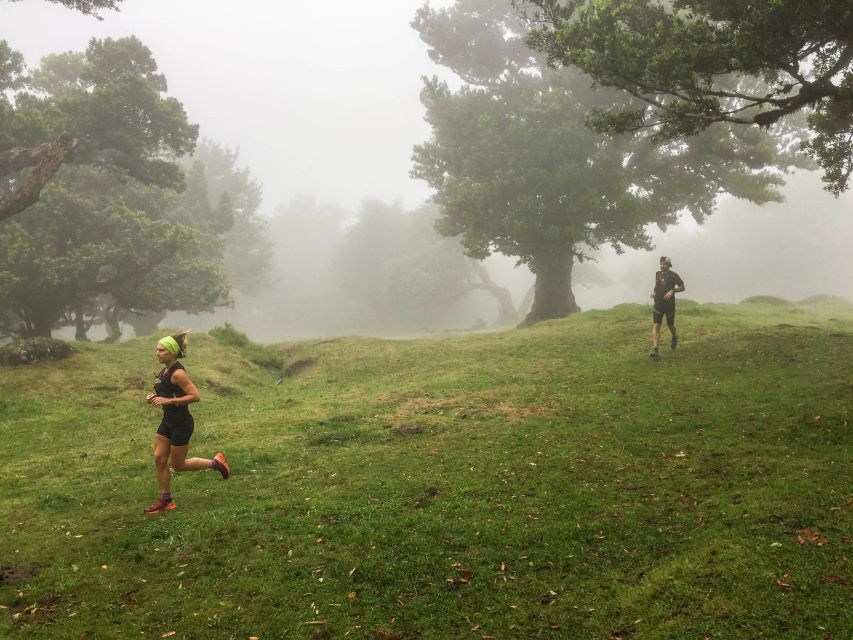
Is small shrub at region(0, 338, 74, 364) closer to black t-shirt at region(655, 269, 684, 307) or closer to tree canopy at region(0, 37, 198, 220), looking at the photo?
tree canopy at region(0, 37, 198, 220)

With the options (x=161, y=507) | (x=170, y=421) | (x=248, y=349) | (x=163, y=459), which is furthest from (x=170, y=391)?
(x=248, y=349)

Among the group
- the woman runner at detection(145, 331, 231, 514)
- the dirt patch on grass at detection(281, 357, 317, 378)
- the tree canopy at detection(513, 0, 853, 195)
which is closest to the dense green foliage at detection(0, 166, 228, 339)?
the dirt patch on grass at detection(281, 357, 317, 378)

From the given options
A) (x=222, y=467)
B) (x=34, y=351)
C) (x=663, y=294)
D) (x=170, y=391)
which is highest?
(x=663, y=294)

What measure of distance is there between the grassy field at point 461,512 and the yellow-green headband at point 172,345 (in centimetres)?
260

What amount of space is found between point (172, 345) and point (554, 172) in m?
26.9

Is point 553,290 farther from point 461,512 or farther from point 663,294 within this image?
point 461,512

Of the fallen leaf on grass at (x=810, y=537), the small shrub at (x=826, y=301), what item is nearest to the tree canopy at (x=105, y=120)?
the fallen leaf on grass at (x=810, y=537)

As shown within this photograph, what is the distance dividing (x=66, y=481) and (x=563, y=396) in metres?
11.5

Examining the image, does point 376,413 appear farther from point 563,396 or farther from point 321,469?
point 563,396

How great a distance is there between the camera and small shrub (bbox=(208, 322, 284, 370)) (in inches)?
918

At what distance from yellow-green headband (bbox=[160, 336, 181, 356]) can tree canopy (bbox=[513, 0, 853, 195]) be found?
12.6m

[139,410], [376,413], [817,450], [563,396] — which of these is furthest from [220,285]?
[817,450]

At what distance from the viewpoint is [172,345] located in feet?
28.6

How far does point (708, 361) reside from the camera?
15906mm
